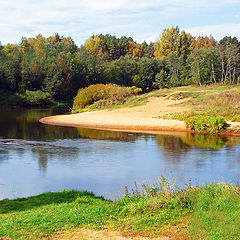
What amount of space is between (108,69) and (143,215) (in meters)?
76.2

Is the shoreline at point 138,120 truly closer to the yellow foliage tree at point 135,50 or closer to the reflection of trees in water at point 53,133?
the reflection of trees in water at point 53,133

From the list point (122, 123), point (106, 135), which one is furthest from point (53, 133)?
point (122, 123)

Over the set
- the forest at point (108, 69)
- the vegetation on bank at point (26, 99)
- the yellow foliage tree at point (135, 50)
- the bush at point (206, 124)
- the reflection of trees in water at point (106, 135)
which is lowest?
the reflection of trees in water at point (106, 135)

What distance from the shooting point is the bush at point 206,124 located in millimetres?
29375

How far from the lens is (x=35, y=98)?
63.2m

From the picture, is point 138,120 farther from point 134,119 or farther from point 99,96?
point 99,96

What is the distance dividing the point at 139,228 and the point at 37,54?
75.3m

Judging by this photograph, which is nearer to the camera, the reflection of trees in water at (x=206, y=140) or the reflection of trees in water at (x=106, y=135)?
the reflection of trees in water at (x=206, y=140)

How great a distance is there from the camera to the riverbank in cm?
3181

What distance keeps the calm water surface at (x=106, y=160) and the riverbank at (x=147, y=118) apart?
241cm

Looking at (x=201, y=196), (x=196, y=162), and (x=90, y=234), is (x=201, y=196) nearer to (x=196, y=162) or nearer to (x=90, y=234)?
(x=90, y=234)

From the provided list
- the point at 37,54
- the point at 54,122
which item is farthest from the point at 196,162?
the point at 37,54

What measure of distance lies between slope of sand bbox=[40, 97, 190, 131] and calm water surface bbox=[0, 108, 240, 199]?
252cm

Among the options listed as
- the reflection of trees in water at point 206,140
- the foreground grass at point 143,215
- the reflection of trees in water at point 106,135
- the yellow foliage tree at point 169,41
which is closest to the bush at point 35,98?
the reflection of trees in water at point 106,135
